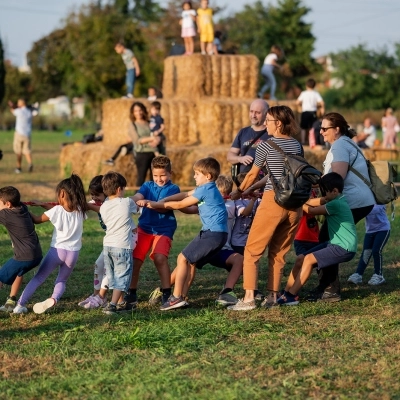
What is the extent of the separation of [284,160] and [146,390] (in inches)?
119

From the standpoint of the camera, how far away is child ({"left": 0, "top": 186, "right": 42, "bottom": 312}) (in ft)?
26.3

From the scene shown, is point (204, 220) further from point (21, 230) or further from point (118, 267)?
point (21, 230)

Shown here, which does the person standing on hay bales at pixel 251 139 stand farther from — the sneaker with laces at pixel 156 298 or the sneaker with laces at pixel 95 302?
the sneaker with laces at pixel 95 302

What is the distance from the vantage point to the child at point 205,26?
23594 mm

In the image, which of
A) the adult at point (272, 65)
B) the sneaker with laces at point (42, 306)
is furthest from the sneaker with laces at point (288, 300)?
the adult at point (272, 65)

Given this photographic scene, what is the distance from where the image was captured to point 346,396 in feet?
18.2

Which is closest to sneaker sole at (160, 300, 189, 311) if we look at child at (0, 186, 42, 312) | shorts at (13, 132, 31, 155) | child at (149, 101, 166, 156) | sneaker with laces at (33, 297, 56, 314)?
sneaker with laces at (33, 297, 56, 314)

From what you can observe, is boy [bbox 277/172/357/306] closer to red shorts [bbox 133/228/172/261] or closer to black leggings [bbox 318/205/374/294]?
black leggings [bbox 318/205/374/294]

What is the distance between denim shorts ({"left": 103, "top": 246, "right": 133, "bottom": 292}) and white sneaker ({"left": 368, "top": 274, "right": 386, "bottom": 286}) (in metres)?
2.92

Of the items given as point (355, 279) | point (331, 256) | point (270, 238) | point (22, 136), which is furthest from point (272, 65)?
point (270, 238)

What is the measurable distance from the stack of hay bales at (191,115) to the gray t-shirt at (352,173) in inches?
440

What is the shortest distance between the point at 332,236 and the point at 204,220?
124cm

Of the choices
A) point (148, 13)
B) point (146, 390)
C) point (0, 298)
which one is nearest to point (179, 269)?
point (0, 298)

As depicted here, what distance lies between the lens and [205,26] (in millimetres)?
23516
